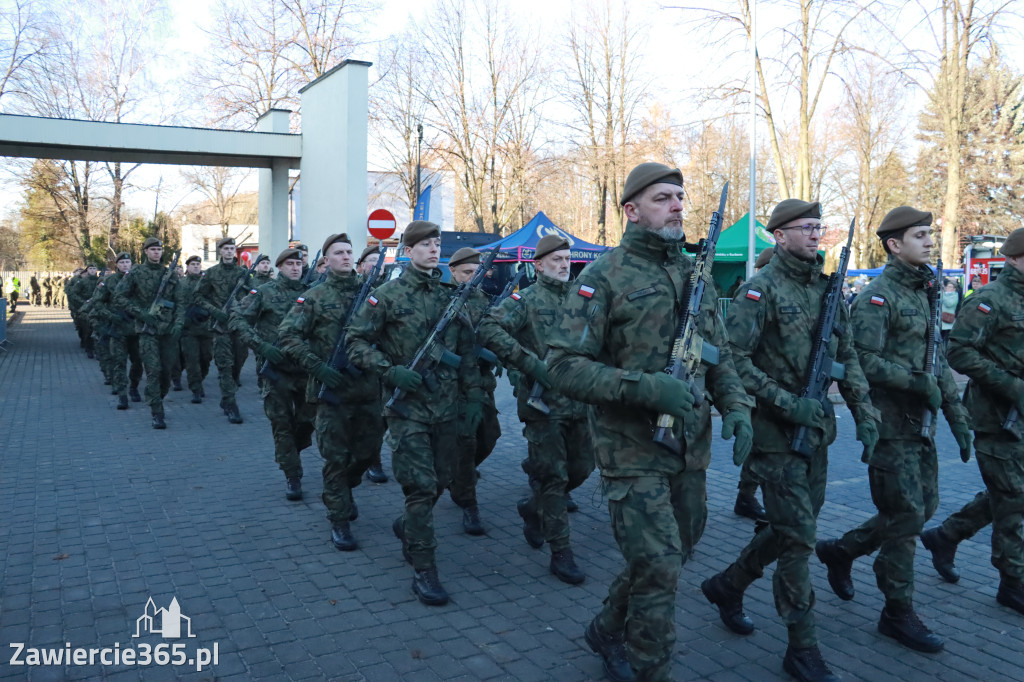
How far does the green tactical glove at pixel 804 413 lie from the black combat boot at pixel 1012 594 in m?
1.91

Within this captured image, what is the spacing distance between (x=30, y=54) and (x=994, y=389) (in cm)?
3862

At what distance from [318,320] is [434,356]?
1.86m

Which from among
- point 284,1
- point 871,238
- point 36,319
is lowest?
point 36,319

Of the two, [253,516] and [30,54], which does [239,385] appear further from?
[30,54]

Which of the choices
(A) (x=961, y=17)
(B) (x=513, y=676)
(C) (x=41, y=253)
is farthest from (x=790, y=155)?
(C) (x=41, y=253)

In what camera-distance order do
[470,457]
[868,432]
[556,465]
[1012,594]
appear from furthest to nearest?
[470,457], [556,465], [1012,594], [868,432]

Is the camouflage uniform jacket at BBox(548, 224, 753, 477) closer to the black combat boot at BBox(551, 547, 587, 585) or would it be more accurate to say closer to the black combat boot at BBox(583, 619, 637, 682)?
the black combat boot at BBox(583, 619, 637, 682)

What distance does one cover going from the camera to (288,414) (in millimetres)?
7555

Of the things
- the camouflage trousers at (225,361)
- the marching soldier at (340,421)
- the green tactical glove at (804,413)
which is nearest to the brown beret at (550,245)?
the marching soldier at (340,421)

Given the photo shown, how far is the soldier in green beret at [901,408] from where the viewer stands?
14.5ft

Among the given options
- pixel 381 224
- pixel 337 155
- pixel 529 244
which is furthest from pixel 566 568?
pixel 337 155

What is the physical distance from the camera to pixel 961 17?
23125 millimetres

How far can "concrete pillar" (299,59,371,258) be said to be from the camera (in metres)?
18.2

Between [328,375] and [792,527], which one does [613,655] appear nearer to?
[792,527]
